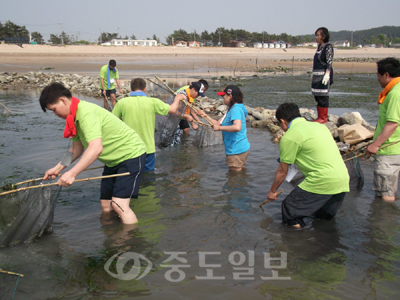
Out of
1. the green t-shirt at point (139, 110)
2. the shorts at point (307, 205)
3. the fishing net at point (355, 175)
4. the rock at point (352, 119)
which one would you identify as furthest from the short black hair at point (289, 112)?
the rock at point (352, 119)

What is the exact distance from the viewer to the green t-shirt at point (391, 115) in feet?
14.3

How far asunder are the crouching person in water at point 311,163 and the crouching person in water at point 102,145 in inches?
71.6

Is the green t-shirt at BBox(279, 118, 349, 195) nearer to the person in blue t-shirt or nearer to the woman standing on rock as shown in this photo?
the person in blue t-shirt

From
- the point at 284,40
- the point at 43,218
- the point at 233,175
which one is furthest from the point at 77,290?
the point at 284,40

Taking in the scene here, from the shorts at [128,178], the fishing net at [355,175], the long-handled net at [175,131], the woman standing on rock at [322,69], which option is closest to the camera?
the shorts at [128,178]

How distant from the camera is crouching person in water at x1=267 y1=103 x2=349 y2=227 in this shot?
3701 mm

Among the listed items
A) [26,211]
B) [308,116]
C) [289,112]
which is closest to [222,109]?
[308,116]

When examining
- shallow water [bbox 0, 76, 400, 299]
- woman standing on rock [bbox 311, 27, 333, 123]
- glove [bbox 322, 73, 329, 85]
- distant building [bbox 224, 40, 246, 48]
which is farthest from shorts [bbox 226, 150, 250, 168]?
distant building [bbox 224, 40, 246, 48]

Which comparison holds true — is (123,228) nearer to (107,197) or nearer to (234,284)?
(107,197)

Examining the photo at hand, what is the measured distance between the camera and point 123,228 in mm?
4309

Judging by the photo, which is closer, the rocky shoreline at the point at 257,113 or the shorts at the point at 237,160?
the shorts at the point at 237,160

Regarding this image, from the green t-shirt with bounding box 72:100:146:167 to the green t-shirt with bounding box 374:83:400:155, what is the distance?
3.37 metres

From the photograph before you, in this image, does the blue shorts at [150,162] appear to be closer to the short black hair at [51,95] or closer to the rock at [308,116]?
the short black hair at [51,95]

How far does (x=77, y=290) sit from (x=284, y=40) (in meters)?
119
